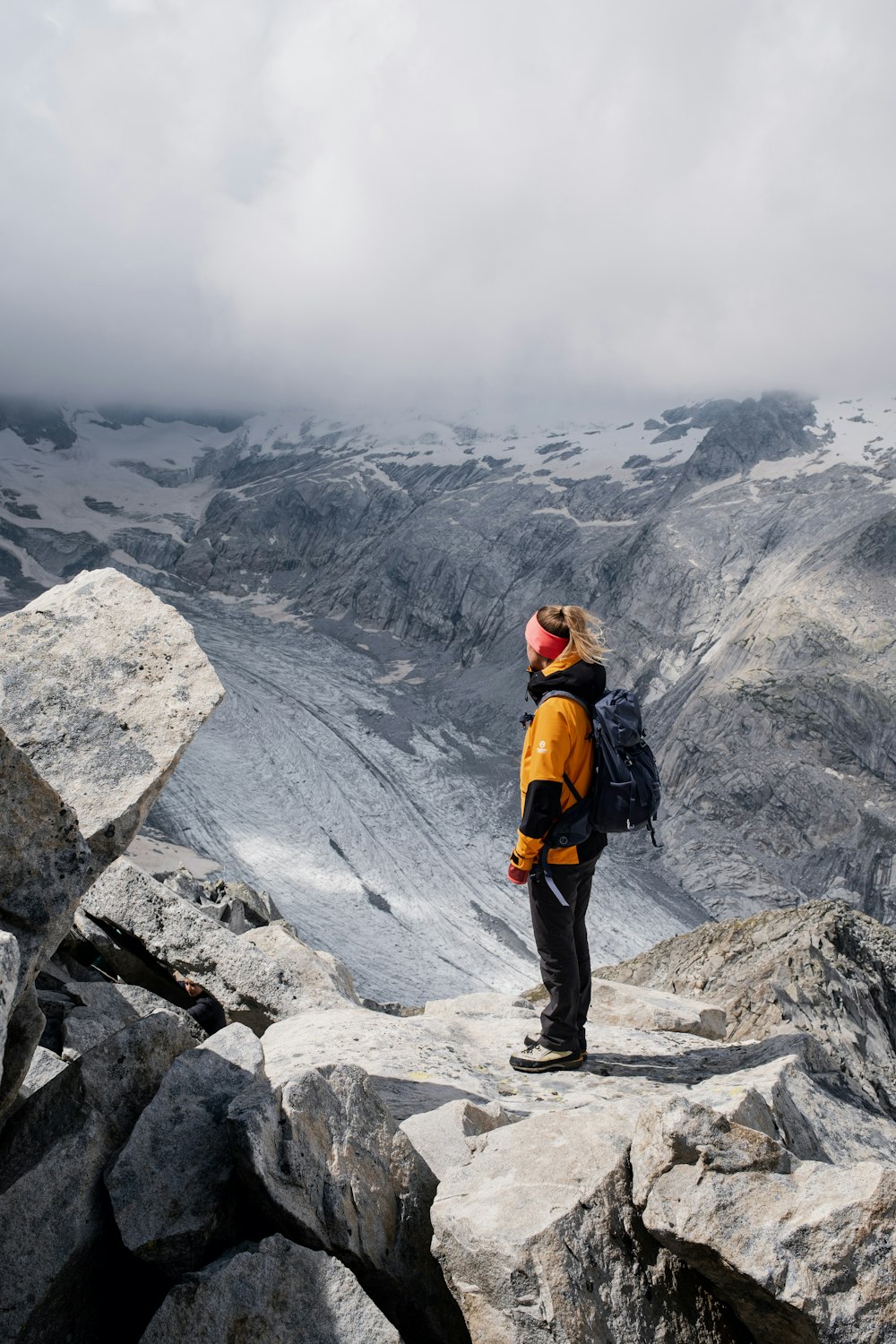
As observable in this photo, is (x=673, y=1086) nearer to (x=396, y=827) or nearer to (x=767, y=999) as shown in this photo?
(x=767, y=999)

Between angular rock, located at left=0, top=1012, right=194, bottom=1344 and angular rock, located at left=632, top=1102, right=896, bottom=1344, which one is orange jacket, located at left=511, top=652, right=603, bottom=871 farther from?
angular rock, located at left=0, top=1012, right=194, bottom=1344

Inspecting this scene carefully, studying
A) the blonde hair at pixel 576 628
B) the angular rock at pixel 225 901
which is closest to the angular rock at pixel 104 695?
the blonde hair at pixel 576 628

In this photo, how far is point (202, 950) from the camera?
20.2ft

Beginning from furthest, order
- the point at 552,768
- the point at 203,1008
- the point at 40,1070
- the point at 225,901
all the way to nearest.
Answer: the point at 225,901, the point at 203,1008, the point at 552,768, the point at 40,1070

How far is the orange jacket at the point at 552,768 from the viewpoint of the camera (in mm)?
4453

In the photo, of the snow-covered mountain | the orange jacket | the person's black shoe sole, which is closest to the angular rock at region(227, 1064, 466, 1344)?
the orange jacket

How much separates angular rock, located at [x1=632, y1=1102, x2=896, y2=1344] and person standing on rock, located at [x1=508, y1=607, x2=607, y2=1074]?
1.82 metres

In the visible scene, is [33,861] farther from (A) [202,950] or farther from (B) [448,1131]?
(A) [202,950]

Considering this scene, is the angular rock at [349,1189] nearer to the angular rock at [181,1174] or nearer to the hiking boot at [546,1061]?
the angular rock at [181,1174]

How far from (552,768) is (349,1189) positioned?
222cm

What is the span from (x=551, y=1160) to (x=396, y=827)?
105ft

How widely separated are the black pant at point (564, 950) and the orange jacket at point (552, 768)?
135mm

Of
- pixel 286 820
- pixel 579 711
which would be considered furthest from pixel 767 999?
pixel 286 820

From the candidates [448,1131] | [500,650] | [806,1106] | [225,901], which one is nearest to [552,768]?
[448,1131]
